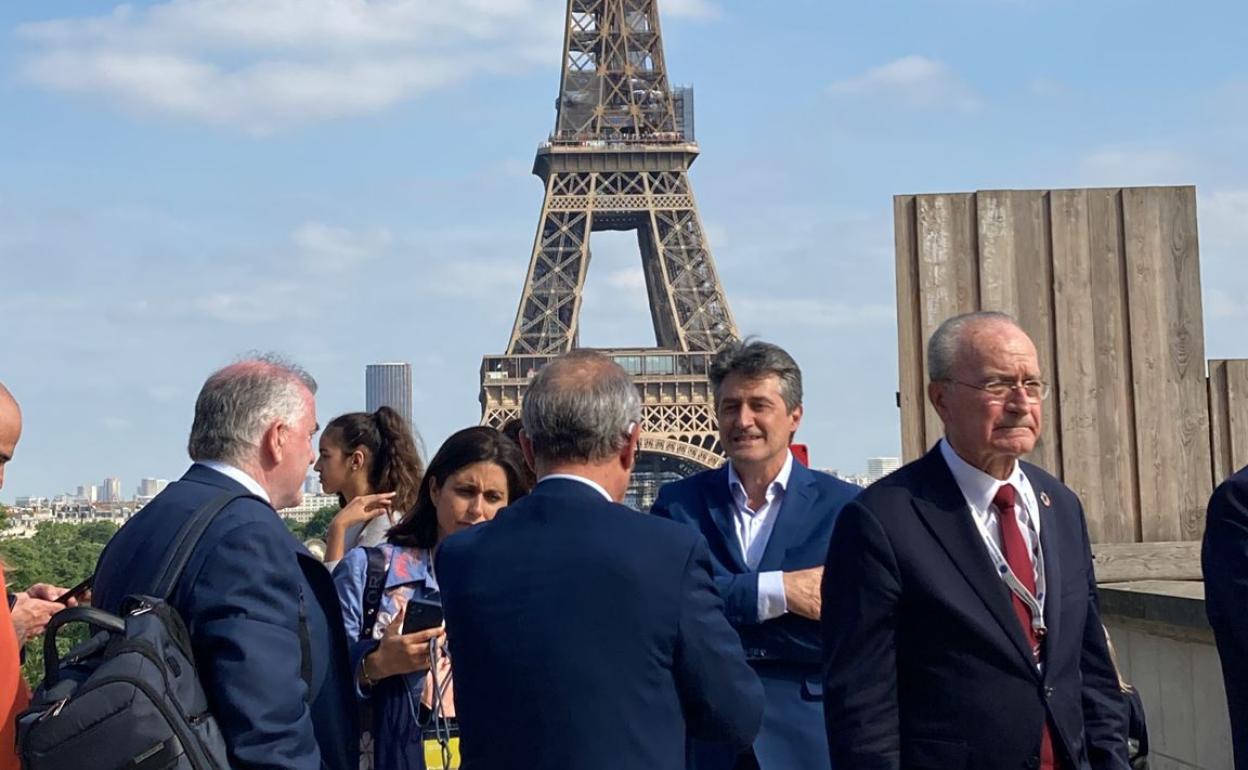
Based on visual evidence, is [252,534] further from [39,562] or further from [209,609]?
[39,562]

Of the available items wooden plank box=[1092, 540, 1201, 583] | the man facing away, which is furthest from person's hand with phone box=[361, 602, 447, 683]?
wooden plank box=[1092, 540, 1201, 583]

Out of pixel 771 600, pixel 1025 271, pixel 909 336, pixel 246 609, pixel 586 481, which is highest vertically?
pixel 1025 271

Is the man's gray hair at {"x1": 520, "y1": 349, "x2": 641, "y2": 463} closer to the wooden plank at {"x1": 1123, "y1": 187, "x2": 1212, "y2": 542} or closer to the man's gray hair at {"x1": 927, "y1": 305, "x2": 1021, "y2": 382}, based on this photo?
the man's gray hair at {"x1": 927, "y1": 305, "x2": 1021, "y2": 382}

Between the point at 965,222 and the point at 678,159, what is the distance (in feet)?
163

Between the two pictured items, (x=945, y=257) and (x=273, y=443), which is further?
(x=945, y=257)

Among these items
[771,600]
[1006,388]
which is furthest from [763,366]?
[1006,388]

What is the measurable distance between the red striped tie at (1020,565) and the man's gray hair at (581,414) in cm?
99

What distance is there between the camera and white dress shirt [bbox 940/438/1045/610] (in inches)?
149

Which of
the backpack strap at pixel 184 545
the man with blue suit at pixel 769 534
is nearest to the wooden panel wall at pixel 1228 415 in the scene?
the man with blue suit at pixel 769 534

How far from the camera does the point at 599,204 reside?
5466 cm

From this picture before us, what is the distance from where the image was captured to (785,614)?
4426 mm

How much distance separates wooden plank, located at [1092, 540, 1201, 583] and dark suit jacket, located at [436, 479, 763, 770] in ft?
10.0

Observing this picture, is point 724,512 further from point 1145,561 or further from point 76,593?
point 1145,561

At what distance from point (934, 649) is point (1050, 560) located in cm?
39
